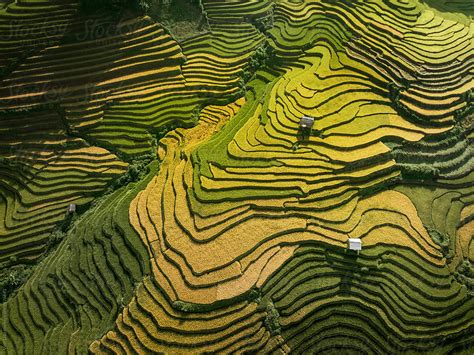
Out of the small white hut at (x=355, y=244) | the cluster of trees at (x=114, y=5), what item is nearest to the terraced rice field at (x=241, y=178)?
the small white hut at (x=355, y=244)

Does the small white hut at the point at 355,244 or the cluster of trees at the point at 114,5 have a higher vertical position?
the cluster of trees at the point at 114,5

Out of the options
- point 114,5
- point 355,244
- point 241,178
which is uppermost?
point 114,5

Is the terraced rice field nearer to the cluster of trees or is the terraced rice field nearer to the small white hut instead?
the small white hut

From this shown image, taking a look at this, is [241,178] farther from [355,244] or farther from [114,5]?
[114,5]

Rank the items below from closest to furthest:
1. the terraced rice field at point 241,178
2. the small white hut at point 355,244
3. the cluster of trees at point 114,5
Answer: the terraced rice field at point 241,178
the small white hut at point 355,244
the cluster of trees at point 114,5

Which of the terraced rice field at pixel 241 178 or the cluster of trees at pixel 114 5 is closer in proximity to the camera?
the terraced rice field at pixel 241 178

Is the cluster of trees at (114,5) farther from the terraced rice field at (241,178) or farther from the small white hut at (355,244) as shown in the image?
the small white hut at (355,244)

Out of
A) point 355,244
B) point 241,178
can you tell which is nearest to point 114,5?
point 241,178

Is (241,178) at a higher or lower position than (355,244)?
higher

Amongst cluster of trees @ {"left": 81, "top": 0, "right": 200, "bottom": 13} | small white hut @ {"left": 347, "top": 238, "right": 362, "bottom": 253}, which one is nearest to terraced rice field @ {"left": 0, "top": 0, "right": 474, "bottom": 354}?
small white hut @ {"left": 347, "top": 238, "right": 362, "bottom": 253}
